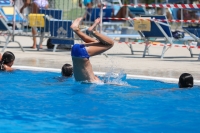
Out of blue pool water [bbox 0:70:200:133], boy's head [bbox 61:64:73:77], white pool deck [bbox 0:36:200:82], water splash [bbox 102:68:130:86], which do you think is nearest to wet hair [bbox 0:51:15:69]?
white pool deck [bbox 0:36:200:82]

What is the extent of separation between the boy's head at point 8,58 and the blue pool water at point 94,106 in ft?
2.06

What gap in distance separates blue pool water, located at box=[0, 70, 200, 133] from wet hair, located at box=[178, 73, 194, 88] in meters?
0.13

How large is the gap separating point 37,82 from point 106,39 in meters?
1.36

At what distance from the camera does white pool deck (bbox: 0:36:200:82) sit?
33.3 ft

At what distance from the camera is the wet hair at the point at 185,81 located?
26.9ft

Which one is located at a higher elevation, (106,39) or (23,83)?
(106,39)

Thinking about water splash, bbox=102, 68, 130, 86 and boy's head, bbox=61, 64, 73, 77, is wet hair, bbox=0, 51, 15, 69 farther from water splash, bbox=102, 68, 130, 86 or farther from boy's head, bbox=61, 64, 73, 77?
water splash, bbox=102, 68, 130, 86

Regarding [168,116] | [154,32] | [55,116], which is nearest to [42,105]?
[55,116]

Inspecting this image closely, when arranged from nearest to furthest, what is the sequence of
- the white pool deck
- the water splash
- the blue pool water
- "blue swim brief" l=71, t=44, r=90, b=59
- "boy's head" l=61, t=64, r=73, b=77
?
the blue pool water < "blue swim brief" l=71, t=44, r=90, b=59 < the water splash < "boy's head" l=61, t=64, r=73, b=77 < the white pool deck

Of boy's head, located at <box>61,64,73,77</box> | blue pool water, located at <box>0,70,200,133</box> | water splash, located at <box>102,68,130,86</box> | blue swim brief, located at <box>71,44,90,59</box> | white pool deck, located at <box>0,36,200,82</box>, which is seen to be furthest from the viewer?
white pool deck, located at <box>0,36,200,82</box>

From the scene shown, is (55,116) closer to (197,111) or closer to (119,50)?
(197,111)

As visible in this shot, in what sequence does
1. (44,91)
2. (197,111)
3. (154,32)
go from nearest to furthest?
(197,111), (44,91), (154,32)

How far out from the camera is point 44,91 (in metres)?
7.93

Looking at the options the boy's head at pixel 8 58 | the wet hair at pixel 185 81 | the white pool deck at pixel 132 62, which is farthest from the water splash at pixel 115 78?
the boy's head at pixel 8 58
